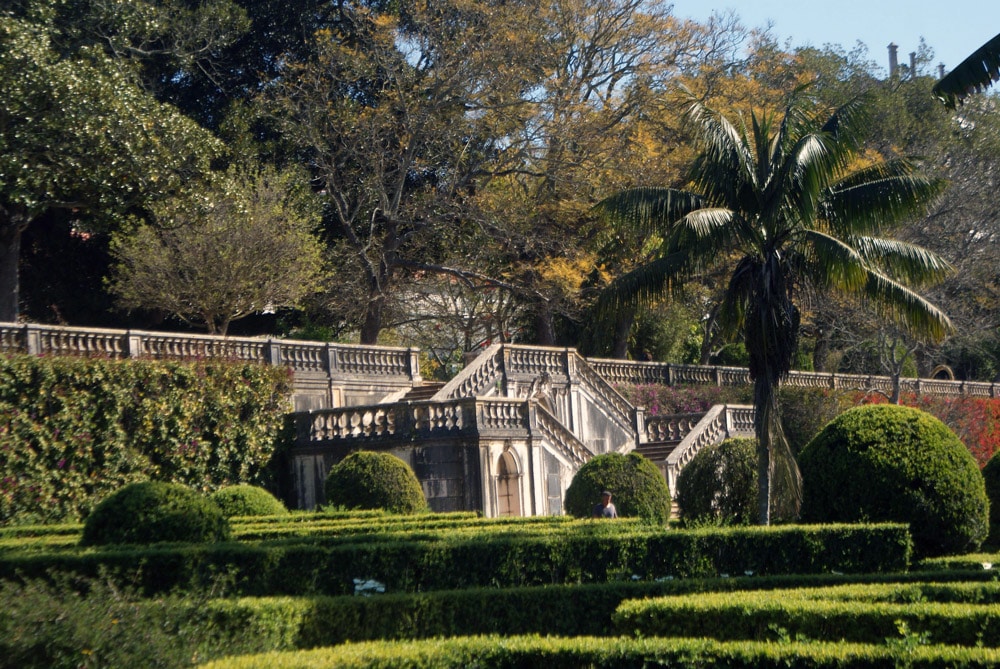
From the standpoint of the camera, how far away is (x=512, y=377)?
30562 millimetres

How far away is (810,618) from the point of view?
9891 millimetres

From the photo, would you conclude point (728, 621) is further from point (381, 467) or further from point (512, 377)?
point (512, 377)

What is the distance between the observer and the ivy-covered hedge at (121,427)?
21594 millimetres

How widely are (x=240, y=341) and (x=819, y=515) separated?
14.6m

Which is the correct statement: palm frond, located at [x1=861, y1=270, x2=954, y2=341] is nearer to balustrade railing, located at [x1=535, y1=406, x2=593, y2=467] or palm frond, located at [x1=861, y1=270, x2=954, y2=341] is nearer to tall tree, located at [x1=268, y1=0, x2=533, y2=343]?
balustrade railing, located at [x1=535, y1=406, x2=593, y2=467]

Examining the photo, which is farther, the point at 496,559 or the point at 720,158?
the point at 720,158

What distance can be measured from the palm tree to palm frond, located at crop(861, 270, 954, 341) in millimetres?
15

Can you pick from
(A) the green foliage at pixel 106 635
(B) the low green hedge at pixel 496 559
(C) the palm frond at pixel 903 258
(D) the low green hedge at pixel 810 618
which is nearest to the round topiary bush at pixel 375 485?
(B) the low green hedge at pixel 496 559

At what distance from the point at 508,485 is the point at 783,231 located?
9.93 metres

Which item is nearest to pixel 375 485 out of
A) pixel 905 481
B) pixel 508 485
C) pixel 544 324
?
pixel 508 485

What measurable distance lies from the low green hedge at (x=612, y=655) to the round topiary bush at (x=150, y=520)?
6919mm

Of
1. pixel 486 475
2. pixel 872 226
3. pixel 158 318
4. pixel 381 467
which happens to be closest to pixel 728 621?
pixel 872 226

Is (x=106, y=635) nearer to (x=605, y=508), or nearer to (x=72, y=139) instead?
(x=605, y=508)

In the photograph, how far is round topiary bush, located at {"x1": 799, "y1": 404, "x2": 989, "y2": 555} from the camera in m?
17.0
